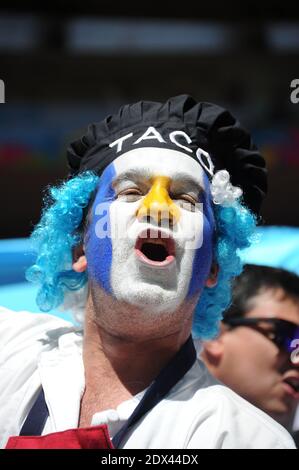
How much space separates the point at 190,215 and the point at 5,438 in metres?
0.56

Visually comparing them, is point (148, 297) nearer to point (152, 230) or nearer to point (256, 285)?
point (152, 230)

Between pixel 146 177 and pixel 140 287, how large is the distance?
0.76 ft

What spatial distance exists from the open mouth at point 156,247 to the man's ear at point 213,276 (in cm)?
15

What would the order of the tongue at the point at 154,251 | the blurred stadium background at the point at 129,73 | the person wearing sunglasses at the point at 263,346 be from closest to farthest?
the tongue at the point at 154,251 < the person wearing sunglasses at the point at 263,346 < the blurred stadium background at the point at 129,73

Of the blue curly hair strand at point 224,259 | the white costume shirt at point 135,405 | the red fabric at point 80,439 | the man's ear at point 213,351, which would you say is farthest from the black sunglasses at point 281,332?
the red fabric at point 80,439

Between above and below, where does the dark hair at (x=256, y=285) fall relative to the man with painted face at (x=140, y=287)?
below

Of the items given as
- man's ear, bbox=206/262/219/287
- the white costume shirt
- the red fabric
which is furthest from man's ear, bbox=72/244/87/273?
the red fabric

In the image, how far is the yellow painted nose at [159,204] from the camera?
4.55 ft

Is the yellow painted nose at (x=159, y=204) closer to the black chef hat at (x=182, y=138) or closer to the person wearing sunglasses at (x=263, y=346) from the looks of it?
the black chef hat at (x=182, y=138)

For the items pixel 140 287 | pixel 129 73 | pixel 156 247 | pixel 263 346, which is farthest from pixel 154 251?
pixel 129 73

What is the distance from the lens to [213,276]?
1.56 metres

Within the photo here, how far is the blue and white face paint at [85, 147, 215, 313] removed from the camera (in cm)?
138

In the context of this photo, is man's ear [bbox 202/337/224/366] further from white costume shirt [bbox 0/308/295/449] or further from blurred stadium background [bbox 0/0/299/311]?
blurred stadium background [bbox 0/0/299/311]

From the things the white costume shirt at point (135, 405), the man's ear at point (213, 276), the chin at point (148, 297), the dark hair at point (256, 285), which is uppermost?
the chin at point (148, 297)
